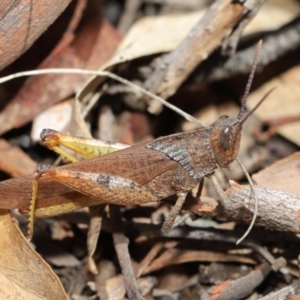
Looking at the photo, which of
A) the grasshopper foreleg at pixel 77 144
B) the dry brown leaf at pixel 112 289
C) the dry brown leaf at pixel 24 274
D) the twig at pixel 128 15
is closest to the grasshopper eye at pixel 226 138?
the grasshopper foreleg at pixel 77 144

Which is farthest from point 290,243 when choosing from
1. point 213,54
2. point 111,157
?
point 213,54

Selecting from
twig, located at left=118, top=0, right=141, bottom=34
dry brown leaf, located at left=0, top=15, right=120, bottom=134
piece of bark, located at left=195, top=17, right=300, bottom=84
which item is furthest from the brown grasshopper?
twig, located at left=118, top=0, right=141, bottom=34

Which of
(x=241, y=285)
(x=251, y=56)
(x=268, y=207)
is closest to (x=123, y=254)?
(x=241, y=285)

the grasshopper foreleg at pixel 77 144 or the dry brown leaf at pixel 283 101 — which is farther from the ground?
the grasshopper foreleg at pixel 77 144

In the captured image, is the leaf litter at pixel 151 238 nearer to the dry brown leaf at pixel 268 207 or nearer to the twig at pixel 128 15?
the dry brown leaf at pixel 268 207

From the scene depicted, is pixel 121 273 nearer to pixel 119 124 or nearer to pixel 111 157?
pixel 111 157

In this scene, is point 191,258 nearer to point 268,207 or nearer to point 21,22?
point 268,207

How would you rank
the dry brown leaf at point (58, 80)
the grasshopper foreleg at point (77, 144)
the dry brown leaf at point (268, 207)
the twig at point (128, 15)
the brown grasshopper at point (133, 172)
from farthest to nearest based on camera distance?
the twig at point (128, 15) → the dry brown leaf at point (58, 80) → the grasshopper foreleg at point (77, 144) → the brown grasshopper at point (133, 172) → the dry brown leaf at point (268, 207)
